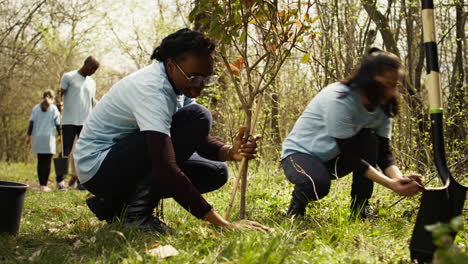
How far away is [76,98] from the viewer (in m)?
6.81

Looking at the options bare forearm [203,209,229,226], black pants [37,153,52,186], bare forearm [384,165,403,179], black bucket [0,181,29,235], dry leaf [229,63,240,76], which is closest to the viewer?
bare forearm [203,209,229,226]

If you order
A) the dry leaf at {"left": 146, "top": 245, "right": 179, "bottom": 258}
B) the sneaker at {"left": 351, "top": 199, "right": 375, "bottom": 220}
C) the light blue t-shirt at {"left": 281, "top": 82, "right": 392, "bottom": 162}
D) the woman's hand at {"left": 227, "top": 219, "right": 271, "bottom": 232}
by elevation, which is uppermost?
the light blue t-shirt at {"left": 281, "top": 82, "right": 392, "bottom": 162}

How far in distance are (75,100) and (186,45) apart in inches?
181

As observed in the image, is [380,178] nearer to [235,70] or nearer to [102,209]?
[235,70]

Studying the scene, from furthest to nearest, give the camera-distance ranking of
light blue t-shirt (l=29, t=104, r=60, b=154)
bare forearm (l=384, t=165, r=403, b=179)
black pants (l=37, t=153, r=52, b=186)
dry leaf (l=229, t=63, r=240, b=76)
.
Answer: light blue t-shirt (l=29, t=104, r=60, b=154) < black pants (l=37, t=153, r=52, b=186) < bare forearm (l=384, t=165, r=403, b=179) < dry leaf (l=229, t=63, r=240, b=76)

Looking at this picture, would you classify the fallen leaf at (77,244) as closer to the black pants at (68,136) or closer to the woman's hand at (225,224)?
the woman's hand at (225,224)

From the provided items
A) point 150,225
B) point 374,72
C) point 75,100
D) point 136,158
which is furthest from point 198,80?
point 75,100

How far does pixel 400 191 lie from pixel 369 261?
0.62m

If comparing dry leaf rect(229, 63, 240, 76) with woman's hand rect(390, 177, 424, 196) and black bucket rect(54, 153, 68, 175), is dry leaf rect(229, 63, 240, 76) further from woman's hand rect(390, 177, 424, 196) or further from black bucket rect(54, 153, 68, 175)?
black bucket rect(54, 153, 68, 175)

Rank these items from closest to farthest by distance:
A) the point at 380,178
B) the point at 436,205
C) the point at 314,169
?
the point at 436,205, the point at 380,178, the point at 314,169

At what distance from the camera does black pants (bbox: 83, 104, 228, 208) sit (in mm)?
2764

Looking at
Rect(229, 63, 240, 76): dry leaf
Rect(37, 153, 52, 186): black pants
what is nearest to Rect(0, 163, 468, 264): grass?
Rect(229, 63, 240, 76): dry leaf

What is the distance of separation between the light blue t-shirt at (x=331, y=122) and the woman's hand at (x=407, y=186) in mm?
398

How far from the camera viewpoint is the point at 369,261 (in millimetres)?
2094
